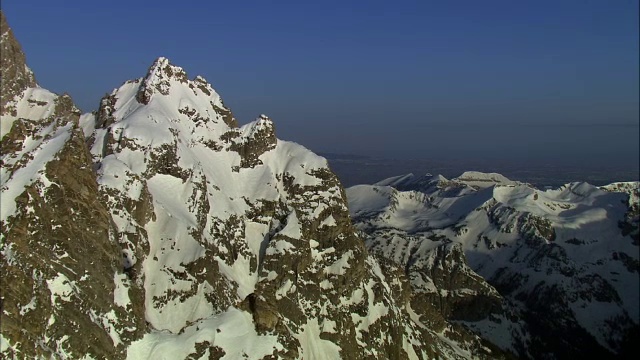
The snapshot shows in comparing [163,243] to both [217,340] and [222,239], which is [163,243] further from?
[217,340]

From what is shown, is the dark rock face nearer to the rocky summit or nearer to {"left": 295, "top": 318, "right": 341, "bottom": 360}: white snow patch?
the rocky summit

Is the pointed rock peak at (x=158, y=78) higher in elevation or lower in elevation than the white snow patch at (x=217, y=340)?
higher

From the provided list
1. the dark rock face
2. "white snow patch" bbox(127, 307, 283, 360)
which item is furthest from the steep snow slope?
the dark rock face

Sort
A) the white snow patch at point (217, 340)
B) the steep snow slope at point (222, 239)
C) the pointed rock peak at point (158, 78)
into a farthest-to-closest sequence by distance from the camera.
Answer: the pointed rock peak at point (158, 78) < the steep snow slope at point (222, 239) < the white snow patch at point (217, 340)

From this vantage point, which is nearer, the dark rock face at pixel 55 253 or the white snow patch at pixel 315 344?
the dark rock face at pixel 55 253

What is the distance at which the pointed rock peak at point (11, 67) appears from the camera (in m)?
145

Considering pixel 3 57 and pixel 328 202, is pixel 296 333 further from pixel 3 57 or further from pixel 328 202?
pixel 3 57

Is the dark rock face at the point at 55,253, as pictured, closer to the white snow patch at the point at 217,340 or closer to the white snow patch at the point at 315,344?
the white snow patch at the point at 217,340

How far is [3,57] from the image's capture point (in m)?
147

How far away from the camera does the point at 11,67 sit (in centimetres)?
14775

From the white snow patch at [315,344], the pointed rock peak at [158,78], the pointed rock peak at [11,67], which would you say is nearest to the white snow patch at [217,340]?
the white snow patch at [315,344]

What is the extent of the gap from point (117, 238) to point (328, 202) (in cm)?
7951

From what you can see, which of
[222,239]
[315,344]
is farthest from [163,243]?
[315,344]

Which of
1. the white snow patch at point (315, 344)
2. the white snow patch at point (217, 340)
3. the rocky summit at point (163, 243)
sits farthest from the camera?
the white snow patch at point (315, 344)
